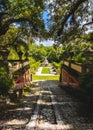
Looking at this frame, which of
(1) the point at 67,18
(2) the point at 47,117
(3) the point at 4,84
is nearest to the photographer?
(2) the point at 47,117

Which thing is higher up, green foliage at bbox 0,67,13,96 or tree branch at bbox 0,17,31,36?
tree branch at bbox 0,17,31,36

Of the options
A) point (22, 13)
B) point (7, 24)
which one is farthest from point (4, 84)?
point (22, 13)

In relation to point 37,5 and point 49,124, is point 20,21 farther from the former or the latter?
point 49,124

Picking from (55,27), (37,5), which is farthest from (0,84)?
(55,27)

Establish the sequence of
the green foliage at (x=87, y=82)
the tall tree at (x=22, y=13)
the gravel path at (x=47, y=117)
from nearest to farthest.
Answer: the gravel path at (x=47, y=117) → the green foliage at (x=87, y=82) → the tall tree at (x=22, y=13)

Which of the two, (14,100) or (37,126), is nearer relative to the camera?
(37,126)

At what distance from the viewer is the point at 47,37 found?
23797 millimetres

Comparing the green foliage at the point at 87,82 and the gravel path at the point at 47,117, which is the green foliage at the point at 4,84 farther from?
the green foliage at the point at 87,82

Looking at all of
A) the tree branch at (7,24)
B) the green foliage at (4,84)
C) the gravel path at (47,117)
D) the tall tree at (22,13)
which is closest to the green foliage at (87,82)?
the gravel path at (47,117)

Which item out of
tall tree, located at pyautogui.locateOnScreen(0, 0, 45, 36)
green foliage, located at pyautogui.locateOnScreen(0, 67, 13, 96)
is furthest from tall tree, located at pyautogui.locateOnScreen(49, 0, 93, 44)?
green foliage, located at pyautogui.locateOnScreen(0, 67, 13, 96)

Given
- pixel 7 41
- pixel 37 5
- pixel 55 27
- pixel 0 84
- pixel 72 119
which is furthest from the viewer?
pixel 7 41

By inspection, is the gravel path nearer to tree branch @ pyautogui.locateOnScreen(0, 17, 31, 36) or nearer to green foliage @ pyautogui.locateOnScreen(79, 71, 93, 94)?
green foliage @ pyautogui.locateOnScreen(79, 71, 93, 94)

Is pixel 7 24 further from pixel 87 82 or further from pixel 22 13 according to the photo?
pixel 87 82

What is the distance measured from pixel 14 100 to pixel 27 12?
7.08 meters
